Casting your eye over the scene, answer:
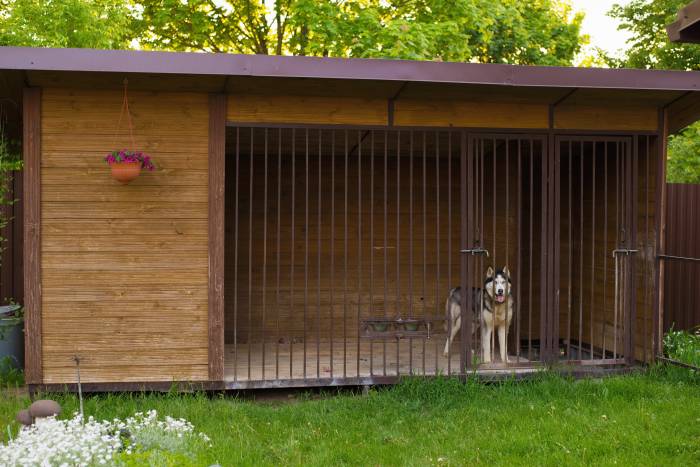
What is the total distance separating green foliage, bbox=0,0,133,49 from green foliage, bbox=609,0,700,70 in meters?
14.9

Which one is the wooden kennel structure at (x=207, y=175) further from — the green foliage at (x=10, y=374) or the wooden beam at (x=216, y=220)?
the green foliage at (x=10, y=374)

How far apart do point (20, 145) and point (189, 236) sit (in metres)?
3.95

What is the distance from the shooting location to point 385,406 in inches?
246

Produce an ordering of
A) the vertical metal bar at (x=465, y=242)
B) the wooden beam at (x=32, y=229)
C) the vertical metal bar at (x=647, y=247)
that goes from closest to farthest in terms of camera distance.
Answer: the wooden beam at (x=32, y=229), the vertical metal bar at (x=465, y=242), the vertical metal bar at (x=647, y=247)

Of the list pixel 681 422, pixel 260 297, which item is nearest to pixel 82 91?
pixel 260 297

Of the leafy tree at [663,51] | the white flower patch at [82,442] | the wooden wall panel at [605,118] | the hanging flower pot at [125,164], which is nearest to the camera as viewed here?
the white flower patch at [82,442]

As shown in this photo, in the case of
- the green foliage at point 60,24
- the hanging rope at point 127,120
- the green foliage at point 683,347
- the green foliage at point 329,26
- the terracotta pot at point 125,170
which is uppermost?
the green foliage at point 329,26

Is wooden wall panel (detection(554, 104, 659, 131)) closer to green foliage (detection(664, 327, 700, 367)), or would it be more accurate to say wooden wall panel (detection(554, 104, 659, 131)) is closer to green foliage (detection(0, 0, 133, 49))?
green foliage (detection(664, 327, 700, 367))

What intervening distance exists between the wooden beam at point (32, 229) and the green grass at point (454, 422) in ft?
1.29

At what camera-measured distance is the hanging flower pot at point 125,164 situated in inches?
239

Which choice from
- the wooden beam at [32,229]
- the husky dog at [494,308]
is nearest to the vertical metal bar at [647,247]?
the husky dog at [494,308]

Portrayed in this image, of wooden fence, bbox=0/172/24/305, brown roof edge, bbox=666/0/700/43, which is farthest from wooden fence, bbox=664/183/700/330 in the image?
wooden fence, bbox=0/172/24/305

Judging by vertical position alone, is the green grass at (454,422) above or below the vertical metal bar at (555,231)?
below

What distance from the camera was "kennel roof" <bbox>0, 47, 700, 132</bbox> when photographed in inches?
222
